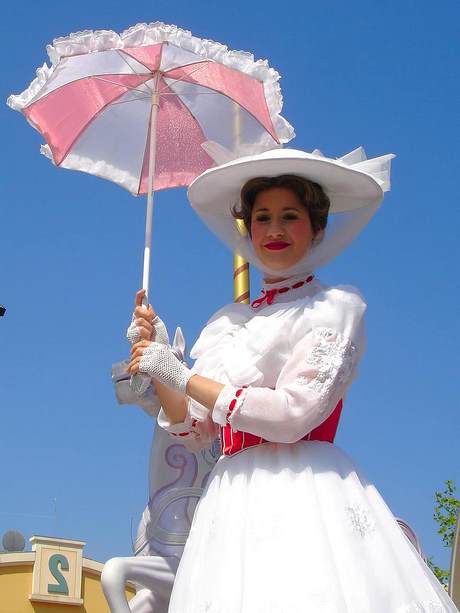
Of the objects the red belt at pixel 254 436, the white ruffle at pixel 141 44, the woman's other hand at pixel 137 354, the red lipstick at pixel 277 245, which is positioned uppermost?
the white ruffle at pixel 141 44

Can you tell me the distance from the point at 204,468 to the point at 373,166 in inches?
59.0

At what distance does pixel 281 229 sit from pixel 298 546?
1.23 m

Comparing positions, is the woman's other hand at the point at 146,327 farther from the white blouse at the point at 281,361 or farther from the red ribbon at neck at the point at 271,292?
the red ribbon at neck at the point at 271,292

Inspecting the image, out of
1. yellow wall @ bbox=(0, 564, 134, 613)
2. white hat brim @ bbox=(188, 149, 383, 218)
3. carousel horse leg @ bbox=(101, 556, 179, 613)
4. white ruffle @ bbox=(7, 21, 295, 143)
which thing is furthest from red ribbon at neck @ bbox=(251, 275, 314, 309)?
yellow wall @ bbox=(0, 564, 134, 613)

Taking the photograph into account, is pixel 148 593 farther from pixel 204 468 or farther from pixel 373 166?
pixel 373 166

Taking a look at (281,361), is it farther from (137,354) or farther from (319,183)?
(319,183)

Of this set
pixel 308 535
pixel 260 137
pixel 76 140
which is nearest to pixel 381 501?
pixel 308 535

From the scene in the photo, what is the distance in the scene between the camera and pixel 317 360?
3098 millimetres

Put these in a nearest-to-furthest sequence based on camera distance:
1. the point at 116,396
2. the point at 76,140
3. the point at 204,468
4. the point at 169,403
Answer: the point at 169,403, the point at 116,396, the point at 204,468, the point at 76,140

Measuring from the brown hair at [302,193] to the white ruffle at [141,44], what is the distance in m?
0.59

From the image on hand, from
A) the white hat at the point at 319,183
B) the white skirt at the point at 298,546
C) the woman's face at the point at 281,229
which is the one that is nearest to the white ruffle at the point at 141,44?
the white hat at the point at 319,183

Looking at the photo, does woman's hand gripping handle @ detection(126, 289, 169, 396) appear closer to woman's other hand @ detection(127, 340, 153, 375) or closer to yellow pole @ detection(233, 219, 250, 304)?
woman's other hand @ detection(127, 340, 153, 375)

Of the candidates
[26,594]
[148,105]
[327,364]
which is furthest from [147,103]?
[26,594]

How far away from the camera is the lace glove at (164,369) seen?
127 inches
